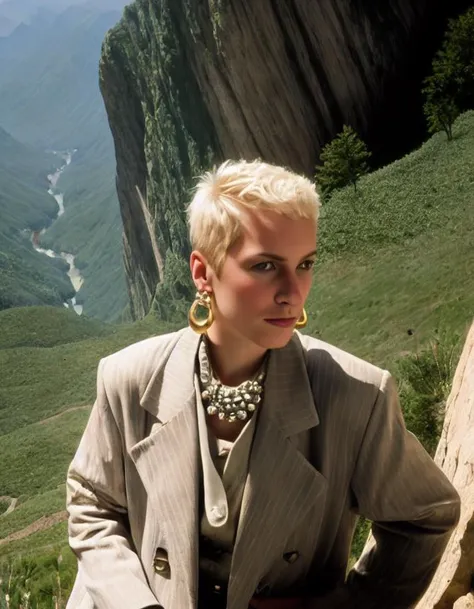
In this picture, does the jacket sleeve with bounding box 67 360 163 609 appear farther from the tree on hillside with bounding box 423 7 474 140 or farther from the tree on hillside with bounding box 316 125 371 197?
the tree on hillside with bounding box 316 125 371 197

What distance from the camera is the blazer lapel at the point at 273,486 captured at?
7.80 feet

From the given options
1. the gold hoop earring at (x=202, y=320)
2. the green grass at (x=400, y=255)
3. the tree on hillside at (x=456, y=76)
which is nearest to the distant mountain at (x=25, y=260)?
the tree on hillside at (x=456, y=76)

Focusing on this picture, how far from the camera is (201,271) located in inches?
94.3

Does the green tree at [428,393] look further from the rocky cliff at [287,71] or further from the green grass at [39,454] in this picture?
the rocky cliff at [287,71]

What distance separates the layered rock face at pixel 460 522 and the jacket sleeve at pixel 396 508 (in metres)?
0.61

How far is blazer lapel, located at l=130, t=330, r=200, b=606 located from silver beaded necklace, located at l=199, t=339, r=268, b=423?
0.07m

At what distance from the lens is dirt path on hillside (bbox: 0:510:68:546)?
24.5 m

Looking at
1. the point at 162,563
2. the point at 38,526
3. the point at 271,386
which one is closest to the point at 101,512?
the point at 162,563

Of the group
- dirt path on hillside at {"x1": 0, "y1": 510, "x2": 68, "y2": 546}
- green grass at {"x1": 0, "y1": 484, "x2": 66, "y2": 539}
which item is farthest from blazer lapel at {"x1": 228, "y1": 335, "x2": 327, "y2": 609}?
green grass at {"x1": 0, "y1": 484, "x2": 66, "y2": 539}

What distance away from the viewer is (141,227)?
249 feet

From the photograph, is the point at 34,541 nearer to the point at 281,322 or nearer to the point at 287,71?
the point at 281,322

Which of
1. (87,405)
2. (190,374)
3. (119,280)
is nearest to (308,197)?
(190,374)

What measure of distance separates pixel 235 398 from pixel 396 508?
25.2 inches

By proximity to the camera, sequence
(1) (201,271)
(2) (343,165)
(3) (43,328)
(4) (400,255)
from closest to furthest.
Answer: (1) (201,271), (4) (400,255), (2) (343,165), (3) (43,328)
